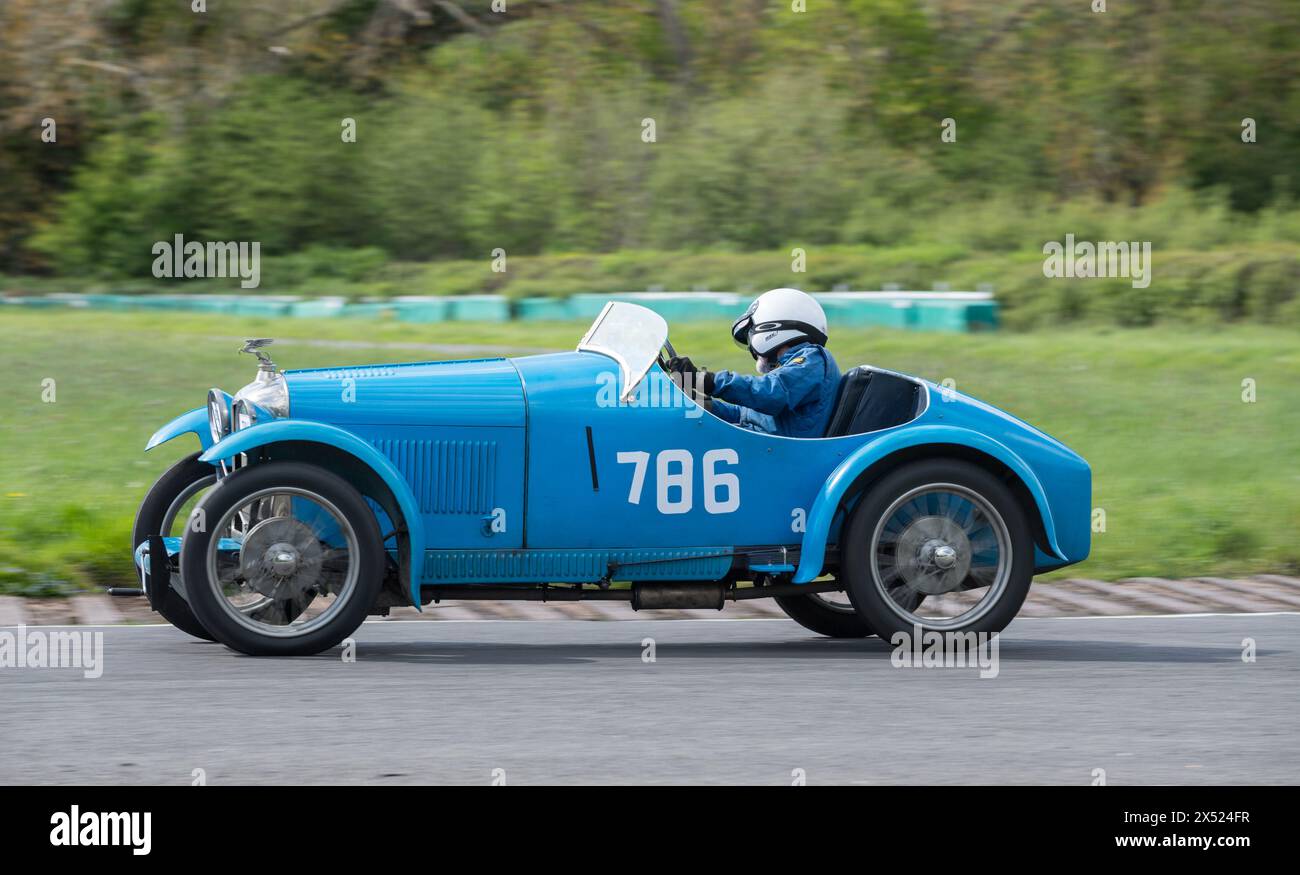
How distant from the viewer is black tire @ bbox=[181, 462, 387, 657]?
6.42 m

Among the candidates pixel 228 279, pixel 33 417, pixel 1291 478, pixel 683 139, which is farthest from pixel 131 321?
pixel 1291 478

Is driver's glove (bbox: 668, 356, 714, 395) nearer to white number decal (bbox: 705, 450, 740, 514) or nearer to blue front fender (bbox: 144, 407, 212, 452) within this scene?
white number decal (bbox: 705, 450, 740, 514)

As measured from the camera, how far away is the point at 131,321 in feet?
69.4

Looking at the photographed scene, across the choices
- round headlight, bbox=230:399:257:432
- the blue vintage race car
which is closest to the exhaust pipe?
the blue vintage race car

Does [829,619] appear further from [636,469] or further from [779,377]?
[636,469]

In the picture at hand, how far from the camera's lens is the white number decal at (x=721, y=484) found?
6.84 m

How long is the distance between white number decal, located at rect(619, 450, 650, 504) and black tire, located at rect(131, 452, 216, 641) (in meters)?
1.68

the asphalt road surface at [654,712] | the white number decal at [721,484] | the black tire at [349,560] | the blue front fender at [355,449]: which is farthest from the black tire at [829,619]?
the black tire at [349,560]

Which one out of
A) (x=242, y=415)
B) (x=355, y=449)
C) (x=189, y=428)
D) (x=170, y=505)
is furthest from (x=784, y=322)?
(x=170, y=505)

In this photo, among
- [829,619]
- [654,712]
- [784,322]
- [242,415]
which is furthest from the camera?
[829,619]

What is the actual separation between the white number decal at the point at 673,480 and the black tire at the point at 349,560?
1056mm

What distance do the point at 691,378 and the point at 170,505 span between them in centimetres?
207

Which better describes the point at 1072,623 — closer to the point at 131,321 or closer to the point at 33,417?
the point at 33,417

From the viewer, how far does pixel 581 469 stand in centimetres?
675
